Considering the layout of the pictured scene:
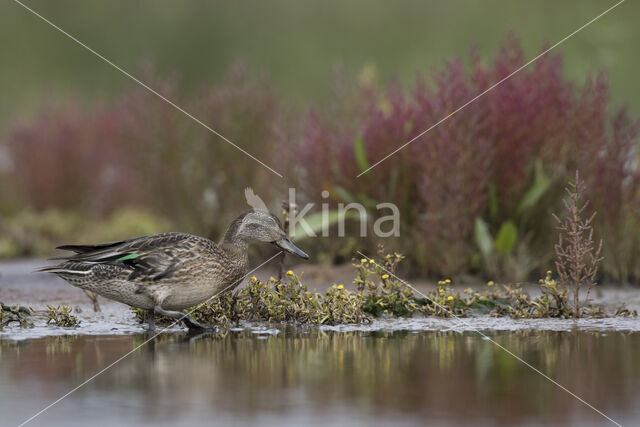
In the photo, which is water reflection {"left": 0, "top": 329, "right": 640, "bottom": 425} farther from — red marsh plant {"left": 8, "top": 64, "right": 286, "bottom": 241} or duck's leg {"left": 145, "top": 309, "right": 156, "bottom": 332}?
red marsh plant {"left": 8, "top": 64, "right": 286, "bottom": 241}

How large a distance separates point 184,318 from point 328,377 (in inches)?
85.2

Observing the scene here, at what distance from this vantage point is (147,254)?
778 centimetres

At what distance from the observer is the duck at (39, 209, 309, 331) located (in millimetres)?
7672

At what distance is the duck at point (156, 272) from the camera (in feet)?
25.2

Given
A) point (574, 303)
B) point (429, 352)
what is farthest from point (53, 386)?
point (574, 303)

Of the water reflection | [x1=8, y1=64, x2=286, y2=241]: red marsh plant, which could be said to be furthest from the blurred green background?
the water reflection

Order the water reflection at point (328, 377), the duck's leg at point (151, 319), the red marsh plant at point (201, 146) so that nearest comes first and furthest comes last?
the water reflection at point (328, 377) < the duck's leg at point (151, 319) < the red marsh plant at point (201, 146)

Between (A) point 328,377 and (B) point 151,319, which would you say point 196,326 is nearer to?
(B) point 151,319

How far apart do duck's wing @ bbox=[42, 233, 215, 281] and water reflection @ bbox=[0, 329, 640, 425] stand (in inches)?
20.0

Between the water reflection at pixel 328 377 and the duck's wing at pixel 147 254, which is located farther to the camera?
the duck's wing at pixel 147 254

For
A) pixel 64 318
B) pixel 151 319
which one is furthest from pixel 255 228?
pixel 64 318

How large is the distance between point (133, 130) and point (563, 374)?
8.49 meters

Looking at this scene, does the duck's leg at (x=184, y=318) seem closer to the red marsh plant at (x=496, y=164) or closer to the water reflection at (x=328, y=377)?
the water reflection at (x=328, y=377)

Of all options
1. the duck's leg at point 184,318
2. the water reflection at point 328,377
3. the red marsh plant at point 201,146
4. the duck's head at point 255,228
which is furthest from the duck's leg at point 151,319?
the red marsh plant at point 201,146
